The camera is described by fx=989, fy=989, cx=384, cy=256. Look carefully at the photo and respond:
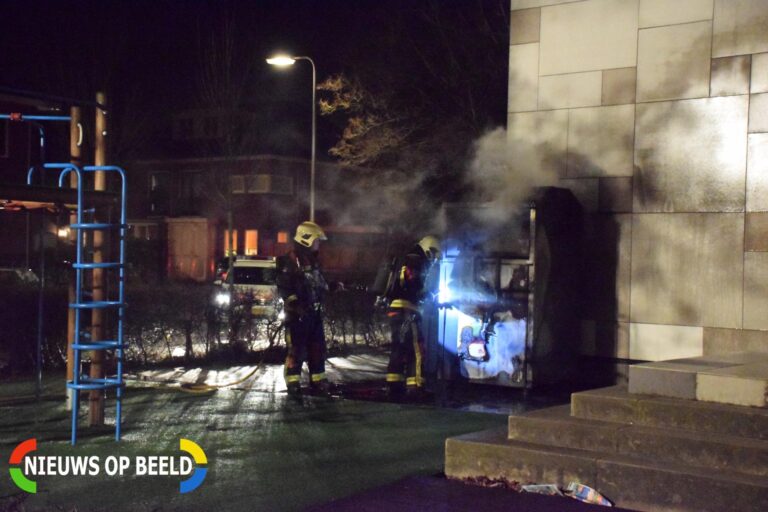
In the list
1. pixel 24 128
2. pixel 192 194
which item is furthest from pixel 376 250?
pixel 24 128

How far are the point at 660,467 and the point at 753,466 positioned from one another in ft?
1.94

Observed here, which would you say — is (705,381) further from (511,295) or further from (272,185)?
(272,185)

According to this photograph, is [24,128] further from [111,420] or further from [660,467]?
[660,467]

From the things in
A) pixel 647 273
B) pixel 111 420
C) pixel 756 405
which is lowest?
pixel 111 420

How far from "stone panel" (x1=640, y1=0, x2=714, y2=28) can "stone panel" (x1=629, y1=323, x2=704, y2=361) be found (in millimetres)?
3595

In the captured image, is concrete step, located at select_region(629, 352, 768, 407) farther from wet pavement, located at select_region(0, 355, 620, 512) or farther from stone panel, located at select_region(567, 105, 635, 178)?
stone panel, located at select_region(567, 105, 635, 178)

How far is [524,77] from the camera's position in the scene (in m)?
13.1

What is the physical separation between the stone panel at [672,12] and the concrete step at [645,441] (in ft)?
18.9

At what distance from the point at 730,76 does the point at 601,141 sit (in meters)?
1.75

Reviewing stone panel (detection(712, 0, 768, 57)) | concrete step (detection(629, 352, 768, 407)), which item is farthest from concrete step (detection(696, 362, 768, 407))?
stone panel (detection(712, 0, 768, 57))

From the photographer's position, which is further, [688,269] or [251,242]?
[251,242]

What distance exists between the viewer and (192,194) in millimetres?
48375

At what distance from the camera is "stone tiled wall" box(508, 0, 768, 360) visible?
1109 cm

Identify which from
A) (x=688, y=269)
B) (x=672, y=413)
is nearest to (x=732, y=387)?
(x=672, y=413)
